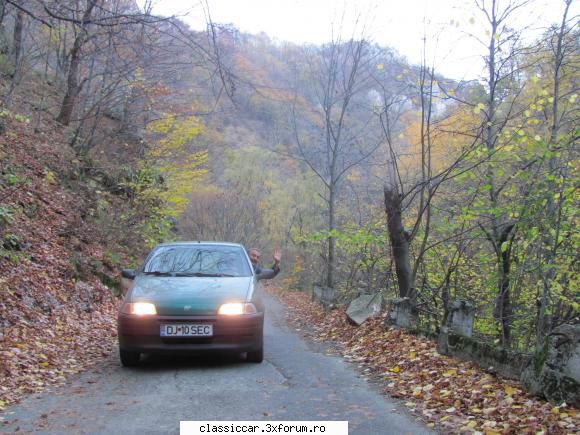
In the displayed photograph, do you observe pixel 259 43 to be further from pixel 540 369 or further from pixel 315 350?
pixel 540 369

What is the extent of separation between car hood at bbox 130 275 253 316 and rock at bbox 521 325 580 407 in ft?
11.4

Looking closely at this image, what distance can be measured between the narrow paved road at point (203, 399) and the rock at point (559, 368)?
3.89 ft

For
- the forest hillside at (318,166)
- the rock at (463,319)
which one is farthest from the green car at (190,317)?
the rock at (463,319)

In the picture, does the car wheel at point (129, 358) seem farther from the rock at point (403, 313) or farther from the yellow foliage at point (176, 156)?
the yellow foliage at point (176, 156)

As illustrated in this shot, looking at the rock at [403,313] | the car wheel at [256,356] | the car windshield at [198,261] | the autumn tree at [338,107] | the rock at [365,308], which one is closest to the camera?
the car wheel at [256,356]

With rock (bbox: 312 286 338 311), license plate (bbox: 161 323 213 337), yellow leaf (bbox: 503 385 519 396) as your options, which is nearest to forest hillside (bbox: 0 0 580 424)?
yellow leaf (bbox: 503 385 519 396)

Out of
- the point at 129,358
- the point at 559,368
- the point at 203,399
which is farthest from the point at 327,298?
the point at 559,368

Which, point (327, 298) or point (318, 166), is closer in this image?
point (327, 298)

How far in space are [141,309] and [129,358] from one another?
30.3 inches

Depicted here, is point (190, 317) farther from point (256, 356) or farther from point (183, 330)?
point (256, 356)

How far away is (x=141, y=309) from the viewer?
6.61m

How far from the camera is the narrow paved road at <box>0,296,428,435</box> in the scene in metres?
4.69

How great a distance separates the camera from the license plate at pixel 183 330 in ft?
21.3

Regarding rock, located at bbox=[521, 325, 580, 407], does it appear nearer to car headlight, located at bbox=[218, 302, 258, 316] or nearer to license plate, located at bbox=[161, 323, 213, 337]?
car headlight, located at bbox=[218, 302, 258, 316]
